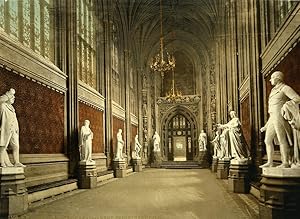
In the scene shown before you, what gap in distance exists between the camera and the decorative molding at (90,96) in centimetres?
1538

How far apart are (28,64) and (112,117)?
1010 cm

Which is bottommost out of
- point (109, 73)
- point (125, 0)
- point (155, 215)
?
point (155, 215)

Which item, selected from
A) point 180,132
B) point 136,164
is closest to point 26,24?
point 136,164

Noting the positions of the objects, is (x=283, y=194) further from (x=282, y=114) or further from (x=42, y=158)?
(x=42, y=158)

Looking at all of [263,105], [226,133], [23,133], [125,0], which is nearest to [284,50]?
[263,105]

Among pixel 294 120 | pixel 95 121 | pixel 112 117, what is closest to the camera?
pixel 294 120

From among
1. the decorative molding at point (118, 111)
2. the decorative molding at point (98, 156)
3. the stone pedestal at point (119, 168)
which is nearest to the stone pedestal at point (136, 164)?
the decorative molding at point (118, 111)

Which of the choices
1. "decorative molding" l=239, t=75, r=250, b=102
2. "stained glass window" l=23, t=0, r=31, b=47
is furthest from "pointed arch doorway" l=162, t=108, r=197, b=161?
"stained glass window" l=23, t=0, r=31, b=47

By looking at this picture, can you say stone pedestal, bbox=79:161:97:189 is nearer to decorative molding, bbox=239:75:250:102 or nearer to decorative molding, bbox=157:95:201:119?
decorative molding, bbox=239:75:250:102

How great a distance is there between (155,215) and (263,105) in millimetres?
5819

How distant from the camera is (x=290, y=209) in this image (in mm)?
5723

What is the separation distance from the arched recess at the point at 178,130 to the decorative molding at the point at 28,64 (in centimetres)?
2217

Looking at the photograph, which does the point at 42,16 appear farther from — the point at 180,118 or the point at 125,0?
the point at 180,118

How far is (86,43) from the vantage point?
17219 mm
